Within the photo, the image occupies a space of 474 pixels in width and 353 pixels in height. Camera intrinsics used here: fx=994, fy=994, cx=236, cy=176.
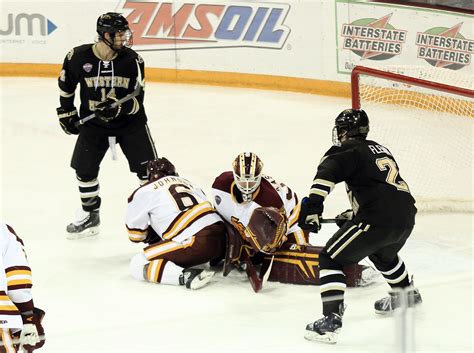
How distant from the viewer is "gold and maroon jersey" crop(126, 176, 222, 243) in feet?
15.9

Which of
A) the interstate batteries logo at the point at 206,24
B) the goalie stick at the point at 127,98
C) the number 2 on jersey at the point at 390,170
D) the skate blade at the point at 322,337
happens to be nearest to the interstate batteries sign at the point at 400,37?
the interstate batteries logo at the point at 206,24

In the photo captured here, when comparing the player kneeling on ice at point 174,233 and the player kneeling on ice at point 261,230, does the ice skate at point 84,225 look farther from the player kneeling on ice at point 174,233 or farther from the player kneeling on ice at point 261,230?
the player kneeling on ice at point 261,230

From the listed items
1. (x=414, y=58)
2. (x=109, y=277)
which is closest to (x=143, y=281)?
(x=109, y=277)

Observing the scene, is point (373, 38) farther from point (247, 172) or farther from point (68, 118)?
point (247, 172)

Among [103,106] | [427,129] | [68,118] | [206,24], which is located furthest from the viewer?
[206,24]

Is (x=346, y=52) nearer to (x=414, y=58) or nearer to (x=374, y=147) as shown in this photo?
(x=414, y=58)

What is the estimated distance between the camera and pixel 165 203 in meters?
4.88

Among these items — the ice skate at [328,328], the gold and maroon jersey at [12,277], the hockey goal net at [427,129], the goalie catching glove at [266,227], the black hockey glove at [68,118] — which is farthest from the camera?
the hockey goal net at [427,129]

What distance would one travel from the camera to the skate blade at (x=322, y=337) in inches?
156

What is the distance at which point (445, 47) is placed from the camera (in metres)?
8.37

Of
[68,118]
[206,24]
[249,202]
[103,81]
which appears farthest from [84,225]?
[206,24]

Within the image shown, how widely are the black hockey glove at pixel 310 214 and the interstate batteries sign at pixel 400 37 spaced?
4.56 m

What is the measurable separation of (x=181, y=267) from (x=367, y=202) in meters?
1.16

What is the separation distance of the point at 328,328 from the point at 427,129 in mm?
2949
